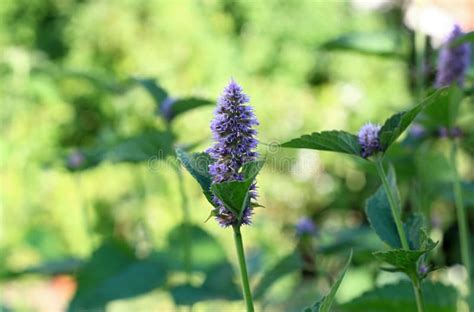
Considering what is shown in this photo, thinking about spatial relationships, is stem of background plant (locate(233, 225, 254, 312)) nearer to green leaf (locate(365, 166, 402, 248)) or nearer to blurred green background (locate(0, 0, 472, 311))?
green leaf (locate(365, 166, 402, 248))

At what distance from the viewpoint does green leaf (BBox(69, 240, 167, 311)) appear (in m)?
1.28

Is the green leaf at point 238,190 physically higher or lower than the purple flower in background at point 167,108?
lower

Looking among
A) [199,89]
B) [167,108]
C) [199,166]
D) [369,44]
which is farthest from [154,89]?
[199,89]

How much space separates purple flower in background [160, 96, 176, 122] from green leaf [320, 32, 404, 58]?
0.34 metres

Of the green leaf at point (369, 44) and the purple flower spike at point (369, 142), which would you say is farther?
the green leaf at point (369, 44)

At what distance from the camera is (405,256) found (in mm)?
666

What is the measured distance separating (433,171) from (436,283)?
1.48 ft

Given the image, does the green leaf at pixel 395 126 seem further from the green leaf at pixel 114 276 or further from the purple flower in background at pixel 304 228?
the green leaf at pixel 114 276

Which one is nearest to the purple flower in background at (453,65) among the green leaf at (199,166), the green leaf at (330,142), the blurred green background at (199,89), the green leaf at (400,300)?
the green leaf at (400,300)

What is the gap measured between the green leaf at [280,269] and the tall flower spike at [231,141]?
518mm

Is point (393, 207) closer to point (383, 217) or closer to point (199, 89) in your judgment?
point (383, 217)

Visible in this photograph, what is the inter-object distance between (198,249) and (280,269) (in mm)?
382


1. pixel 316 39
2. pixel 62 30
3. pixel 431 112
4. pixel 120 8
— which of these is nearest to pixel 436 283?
pixel 431 112

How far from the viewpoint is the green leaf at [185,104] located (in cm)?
113
